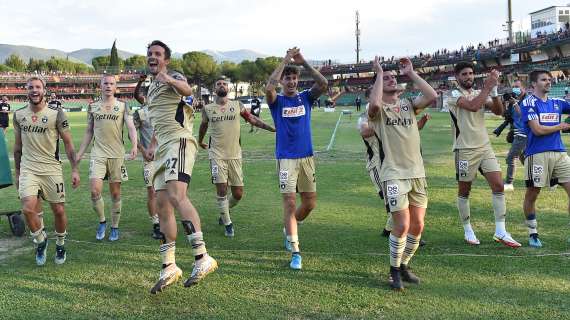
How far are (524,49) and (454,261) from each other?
6320cm

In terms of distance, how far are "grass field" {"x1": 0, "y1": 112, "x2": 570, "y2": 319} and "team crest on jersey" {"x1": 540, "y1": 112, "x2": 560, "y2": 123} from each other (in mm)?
1616

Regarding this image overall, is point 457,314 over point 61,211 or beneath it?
beneath

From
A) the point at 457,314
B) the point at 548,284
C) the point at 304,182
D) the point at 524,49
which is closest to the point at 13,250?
the point at 304,182

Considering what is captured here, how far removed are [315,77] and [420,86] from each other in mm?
1363

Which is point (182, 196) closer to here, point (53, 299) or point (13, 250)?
point (53, 299)

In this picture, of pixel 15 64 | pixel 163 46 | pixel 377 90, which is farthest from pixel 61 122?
pixel 15 64

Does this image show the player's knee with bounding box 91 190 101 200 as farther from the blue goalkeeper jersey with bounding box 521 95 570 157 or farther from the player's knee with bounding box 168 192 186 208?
the blue goalkeeper jersey with bounding box 521 95 570 157

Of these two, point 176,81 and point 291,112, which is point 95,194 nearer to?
point 176,81

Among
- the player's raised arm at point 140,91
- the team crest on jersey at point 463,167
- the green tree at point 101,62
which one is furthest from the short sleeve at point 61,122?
the green tree at point 101,62

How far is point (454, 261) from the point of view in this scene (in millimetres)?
6027

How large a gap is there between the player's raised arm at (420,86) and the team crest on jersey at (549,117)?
7.14 ft

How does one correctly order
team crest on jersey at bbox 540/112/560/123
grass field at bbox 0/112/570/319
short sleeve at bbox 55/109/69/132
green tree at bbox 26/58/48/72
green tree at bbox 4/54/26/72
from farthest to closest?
1. green tree at bbox 4/54/26/72
2. green tree at bbox 26/58/48/72
3. team crest on jersey at bbox 540/112/560/123
4. short sleeve at bbox 55/109/69/132
5. grass field at bbox 0/112/570/319

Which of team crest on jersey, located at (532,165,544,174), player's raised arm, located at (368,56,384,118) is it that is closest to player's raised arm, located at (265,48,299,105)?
player's raised arm, located at (368,56,384,118)

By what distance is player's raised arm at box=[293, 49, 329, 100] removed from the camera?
588cm
